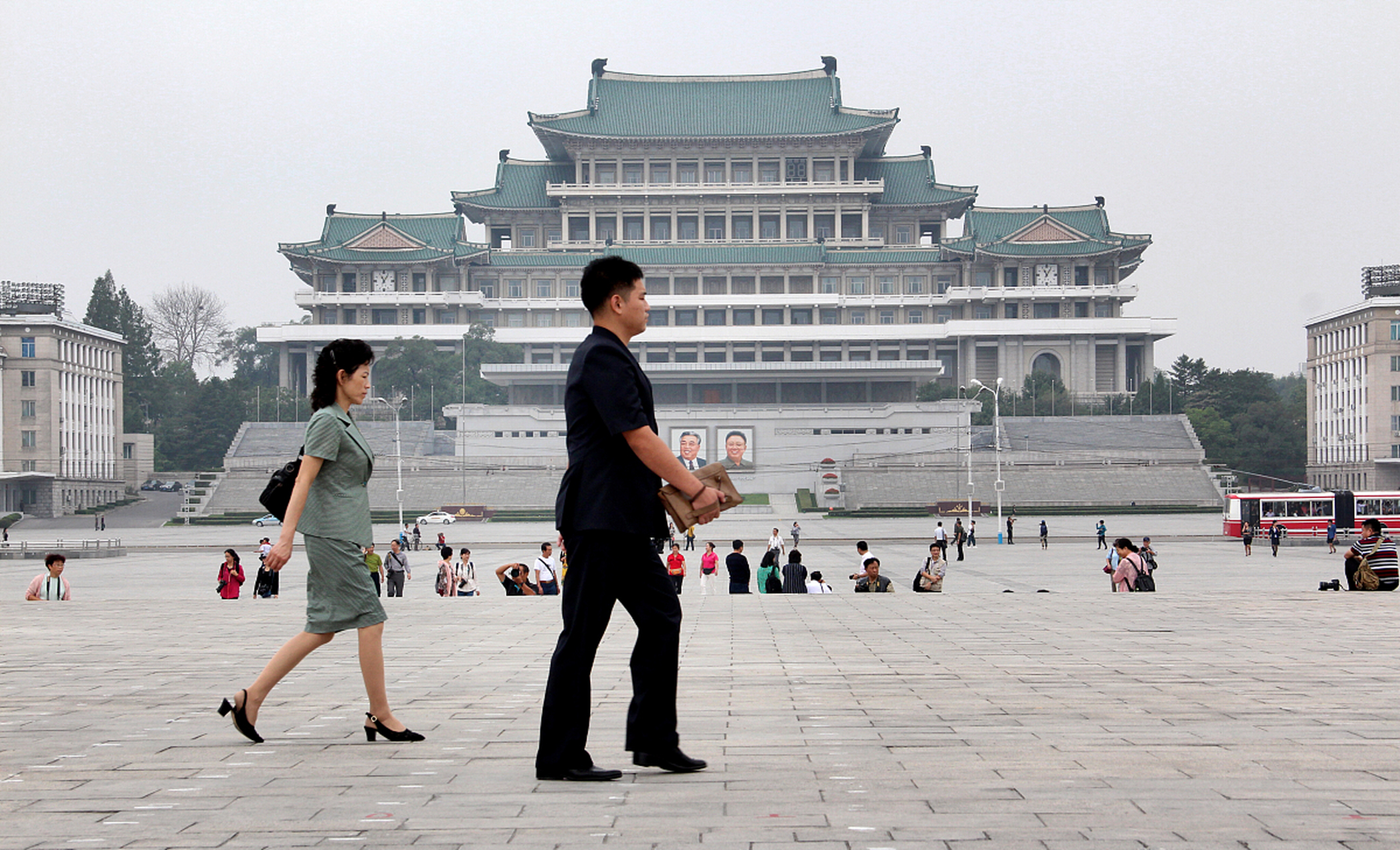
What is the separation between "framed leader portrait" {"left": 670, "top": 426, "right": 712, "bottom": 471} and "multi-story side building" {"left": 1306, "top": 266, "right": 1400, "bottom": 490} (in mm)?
29892

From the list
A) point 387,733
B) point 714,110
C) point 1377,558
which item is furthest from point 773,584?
point 714,110

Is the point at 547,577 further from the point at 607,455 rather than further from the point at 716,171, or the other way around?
the point at 716,171

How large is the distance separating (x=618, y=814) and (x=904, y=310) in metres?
77.0

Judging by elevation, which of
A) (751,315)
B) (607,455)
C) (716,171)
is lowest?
(607,455)

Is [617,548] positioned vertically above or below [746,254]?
below

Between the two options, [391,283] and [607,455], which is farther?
[391,283]

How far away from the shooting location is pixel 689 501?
4.36 m

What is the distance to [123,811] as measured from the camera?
384 cm

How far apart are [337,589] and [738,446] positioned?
5803 centimetres

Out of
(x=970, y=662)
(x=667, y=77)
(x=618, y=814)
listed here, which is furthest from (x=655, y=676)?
(x=667, y=77)

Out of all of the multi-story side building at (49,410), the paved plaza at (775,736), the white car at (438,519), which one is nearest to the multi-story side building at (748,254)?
the multi-story side building at (49,410)

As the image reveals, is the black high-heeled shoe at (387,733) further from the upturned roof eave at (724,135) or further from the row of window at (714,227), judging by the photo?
the row of window at (714,227)

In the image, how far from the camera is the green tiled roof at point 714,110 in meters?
79.6

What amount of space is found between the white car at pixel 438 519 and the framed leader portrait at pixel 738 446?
50.1ft
